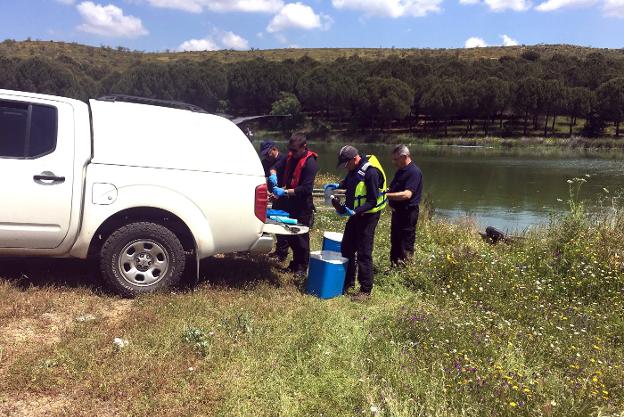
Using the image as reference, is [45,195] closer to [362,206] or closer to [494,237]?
[362,206]

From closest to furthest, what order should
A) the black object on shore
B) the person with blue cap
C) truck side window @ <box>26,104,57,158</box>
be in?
1. truck side window @ <box>26,104,57,158</box>
2. the person with blue cap
3. the black object on shore

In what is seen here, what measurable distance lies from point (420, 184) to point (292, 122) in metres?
65.6

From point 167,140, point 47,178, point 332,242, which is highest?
point 167,140

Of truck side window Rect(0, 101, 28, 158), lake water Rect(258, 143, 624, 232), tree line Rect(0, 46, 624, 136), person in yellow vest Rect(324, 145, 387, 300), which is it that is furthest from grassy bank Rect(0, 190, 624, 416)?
tree line Rect(0, 46, 624, 136)

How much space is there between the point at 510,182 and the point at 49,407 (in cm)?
2786

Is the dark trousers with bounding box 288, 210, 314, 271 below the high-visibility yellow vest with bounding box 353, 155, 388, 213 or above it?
below

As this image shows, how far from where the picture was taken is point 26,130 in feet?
15.9

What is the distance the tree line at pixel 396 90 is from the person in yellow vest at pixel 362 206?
60696mm

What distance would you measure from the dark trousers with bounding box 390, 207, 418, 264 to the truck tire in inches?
Answer: 118

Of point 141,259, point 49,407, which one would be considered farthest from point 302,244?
point 49,407

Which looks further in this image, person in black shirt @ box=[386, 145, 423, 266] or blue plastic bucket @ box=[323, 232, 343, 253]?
blue plastic bucket @ box=[323, 232, 343, 253]

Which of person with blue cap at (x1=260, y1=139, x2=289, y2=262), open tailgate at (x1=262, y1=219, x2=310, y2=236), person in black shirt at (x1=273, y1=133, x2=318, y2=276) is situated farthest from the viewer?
person with blue cap at (x1=260, y1=139, x2=289, y2=262)

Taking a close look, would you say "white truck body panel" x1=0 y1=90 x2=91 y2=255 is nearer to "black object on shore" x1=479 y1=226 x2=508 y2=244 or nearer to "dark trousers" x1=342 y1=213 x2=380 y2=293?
"dark trousers" x1=342 y1=213 x2=380 y2=293

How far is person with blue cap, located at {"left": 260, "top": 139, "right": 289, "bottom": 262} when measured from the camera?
22.9 feet
